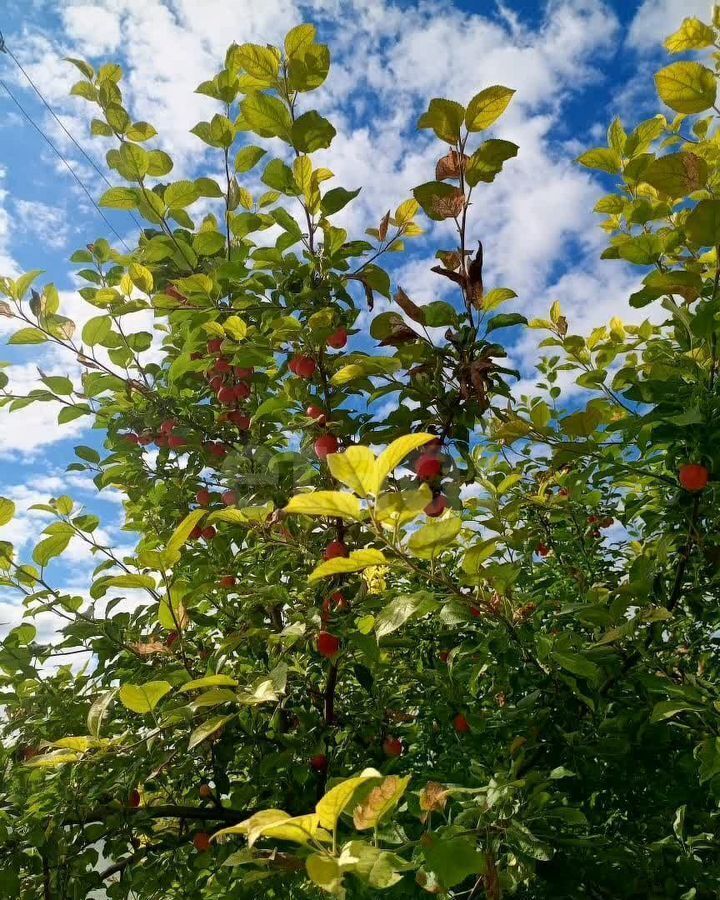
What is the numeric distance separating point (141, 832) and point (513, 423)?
1.68 metres

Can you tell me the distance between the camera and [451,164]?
139cm

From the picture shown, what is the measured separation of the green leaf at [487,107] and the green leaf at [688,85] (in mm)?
295

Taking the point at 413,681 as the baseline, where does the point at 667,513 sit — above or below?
above

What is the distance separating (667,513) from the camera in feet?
5.32

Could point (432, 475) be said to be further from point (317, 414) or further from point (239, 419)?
point (239, 419)

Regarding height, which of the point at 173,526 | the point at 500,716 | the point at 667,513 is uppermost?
the point at 173,526

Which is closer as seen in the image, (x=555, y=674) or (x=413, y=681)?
(x=555, y=674)

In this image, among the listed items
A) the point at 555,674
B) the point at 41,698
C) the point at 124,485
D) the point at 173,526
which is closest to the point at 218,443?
the point at 173,526

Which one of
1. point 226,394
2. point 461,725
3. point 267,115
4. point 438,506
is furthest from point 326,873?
point 226,394

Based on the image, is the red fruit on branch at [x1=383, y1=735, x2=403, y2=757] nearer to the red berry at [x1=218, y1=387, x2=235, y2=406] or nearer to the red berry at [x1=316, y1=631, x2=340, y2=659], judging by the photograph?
the red berry at [x1=316, y1=631, x2=340, y2=659]

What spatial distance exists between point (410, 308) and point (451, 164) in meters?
0.32

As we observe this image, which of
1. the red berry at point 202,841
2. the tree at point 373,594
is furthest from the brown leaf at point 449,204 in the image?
the red berry at point 202,841

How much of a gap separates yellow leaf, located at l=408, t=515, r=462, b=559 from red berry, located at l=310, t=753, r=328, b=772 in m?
1.02

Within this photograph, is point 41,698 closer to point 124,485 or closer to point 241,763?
point 241,763
